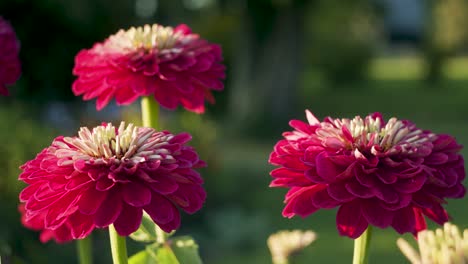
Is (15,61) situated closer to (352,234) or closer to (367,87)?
(352,234)

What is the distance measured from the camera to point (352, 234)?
1.02m

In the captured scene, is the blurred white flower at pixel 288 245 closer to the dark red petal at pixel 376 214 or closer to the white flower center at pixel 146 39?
the dark red petal at pixel 376 214

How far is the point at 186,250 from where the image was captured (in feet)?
4.12

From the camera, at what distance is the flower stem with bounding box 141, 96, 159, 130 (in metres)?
1.42

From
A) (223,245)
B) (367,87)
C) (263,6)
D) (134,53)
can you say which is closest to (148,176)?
(134,53)

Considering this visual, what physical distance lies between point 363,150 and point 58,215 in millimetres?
388

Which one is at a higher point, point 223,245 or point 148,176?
point 148,176

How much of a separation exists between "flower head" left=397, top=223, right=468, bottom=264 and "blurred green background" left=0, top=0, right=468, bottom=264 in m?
0.45

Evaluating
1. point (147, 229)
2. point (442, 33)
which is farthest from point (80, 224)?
point (442, 33)

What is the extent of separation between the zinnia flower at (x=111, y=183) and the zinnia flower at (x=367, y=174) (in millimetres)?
125

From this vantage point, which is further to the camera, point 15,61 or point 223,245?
point 223,245

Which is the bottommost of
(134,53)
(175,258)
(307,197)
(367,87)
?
(367,87)

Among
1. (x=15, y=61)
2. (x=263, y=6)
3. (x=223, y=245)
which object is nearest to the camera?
(x=15, y=61)

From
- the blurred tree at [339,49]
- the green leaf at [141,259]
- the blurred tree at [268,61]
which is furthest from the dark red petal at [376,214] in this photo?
the blurred tree at [339,49]
